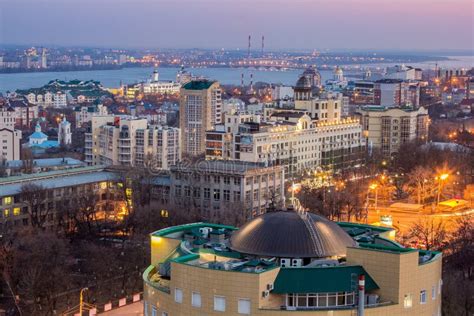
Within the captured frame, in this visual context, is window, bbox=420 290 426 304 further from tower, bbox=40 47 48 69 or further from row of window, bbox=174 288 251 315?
tower, bbox=40 47 48 69

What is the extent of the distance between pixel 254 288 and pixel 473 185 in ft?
77.9

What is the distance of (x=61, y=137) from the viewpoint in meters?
46.4

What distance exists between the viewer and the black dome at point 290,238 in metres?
11.9

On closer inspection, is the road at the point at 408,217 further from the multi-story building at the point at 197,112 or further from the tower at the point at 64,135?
the tower at the point at 64,135

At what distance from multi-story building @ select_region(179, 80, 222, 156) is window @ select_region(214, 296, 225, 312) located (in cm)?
3000

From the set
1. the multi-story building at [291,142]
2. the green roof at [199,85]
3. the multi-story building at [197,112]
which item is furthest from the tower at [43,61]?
the multi-story building at [291,142]

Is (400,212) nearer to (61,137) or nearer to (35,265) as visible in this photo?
(35,265)

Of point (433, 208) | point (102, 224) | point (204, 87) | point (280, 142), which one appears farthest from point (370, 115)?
point (102, 224)

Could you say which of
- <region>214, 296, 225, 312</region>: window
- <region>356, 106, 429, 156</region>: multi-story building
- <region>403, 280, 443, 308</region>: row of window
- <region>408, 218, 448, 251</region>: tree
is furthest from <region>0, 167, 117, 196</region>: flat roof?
<region>356, 106, 429, 156</region>: multi-story building

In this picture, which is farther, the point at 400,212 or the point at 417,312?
the point at 400,212

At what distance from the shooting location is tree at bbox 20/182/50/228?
2458 cm

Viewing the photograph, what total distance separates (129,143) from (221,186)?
8.61m

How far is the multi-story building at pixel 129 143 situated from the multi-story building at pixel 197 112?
6079 mm

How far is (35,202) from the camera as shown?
25.0m
